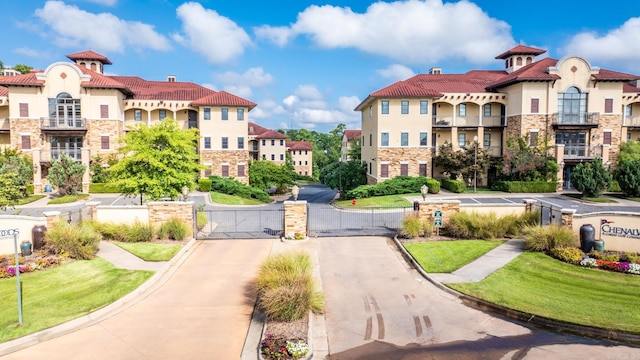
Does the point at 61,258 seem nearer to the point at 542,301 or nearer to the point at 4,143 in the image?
the point at 542,301

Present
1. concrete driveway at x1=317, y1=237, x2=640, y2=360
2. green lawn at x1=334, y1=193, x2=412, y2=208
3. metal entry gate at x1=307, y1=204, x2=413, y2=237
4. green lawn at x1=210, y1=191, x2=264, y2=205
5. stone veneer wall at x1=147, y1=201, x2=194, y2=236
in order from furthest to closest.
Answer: green lawn at x1=210, y1=191, x2=264, y2=205
green lawn at x1=334, y1=193, x2=412, y2=208
metal entry gate at x1=307, y1=204, x2=413, y2=237
stone veneer wall at x1=147, y1=201, x2=194, y2=236
concrete driveway at x1=317, y1=237, x2=640, y2=360

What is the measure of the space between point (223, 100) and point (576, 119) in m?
35.8

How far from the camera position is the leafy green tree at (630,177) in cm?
3384

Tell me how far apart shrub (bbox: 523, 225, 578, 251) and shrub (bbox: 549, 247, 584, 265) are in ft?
1.45

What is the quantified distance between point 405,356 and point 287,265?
4411 millimetres

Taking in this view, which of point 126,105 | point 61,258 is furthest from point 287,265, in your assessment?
point 126,105

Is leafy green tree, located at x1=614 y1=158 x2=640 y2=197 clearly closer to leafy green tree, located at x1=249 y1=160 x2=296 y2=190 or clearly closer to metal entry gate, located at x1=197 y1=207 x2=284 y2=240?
metal entry gate, located at x1=197 y1=207 x2=284 y2=240

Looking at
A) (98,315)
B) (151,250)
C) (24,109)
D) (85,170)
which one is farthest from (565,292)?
(24,109)

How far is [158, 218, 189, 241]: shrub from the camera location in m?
20.3

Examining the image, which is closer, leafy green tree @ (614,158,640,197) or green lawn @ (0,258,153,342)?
green lawn @ (0,258,153,342)

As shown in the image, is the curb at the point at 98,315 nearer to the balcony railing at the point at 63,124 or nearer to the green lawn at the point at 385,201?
the green lawn at the point at 385,201

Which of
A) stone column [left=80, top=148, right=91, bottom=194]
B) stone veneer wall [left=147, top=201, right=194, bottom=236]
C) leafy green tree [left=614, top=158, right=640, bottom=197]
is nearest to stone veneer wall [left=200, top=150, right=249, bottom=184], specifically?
stone column [left=80, top=148, right=91, bottom=194]

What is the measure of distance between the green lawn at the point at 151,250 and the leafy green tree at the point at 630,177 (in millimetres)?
34475

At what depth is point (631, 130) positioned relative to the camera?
4625cm
